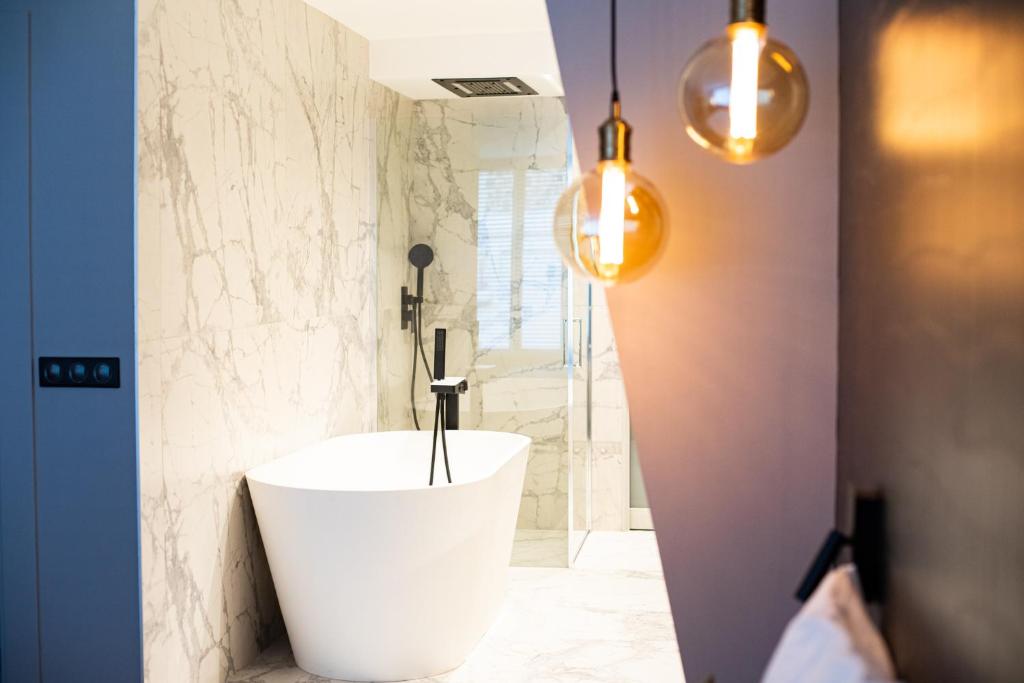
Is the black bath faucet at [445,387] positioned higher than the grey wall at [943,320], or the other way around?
the grey wall at [943,320]

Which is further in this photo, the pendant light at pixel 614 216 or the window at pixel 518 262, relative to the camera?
the window at pixel 518 262

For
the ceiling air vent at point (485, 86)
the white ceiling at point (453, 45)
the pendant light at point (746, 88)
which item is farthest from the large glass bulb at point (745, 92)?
the ceiling air vent at point (485, 86)

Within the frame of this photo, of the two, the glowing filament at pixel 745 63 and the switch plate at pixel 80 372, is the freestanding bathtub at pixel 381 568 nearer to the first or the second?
the switch plate at pixel 80 372

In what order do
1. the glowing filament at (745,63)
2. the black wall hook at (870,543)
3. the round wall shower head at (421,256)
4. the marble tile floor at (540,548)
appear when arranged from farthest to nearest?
the round wall shower head at (421,256) → the marble tile floor at (540,548) → the black wall hook at (870,543) → the glowing filament at (745,63)

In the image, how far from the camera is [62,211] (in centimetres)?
298

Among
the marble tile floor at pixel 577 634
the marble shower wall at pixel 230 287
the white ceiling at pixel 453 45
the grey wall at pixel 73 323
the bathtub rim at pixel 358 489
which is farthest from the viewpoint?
the white ceiling at pixel 453 45

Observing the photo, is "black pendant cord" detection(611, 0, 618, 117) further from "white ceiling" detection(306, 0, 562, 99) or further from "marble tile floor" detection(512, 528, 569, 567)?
"marble tile floor" detection(512, 528, 569, 567)

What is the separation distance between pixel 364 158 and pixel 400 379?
108 centimetres

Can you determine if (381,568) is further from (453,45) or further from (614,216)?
(453,45)

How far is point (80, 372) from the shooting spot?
9.74 feet

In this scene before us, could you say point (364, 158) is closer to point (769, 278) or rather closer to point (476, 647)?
point (476, 647)

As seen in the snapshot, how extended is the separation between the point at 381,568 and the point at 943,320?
247 cm

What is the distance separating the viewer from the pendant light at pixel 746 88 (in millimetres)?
1309

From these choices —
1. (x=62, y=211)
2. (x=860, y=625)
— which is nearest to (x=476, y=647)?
(x=62, y=211)
